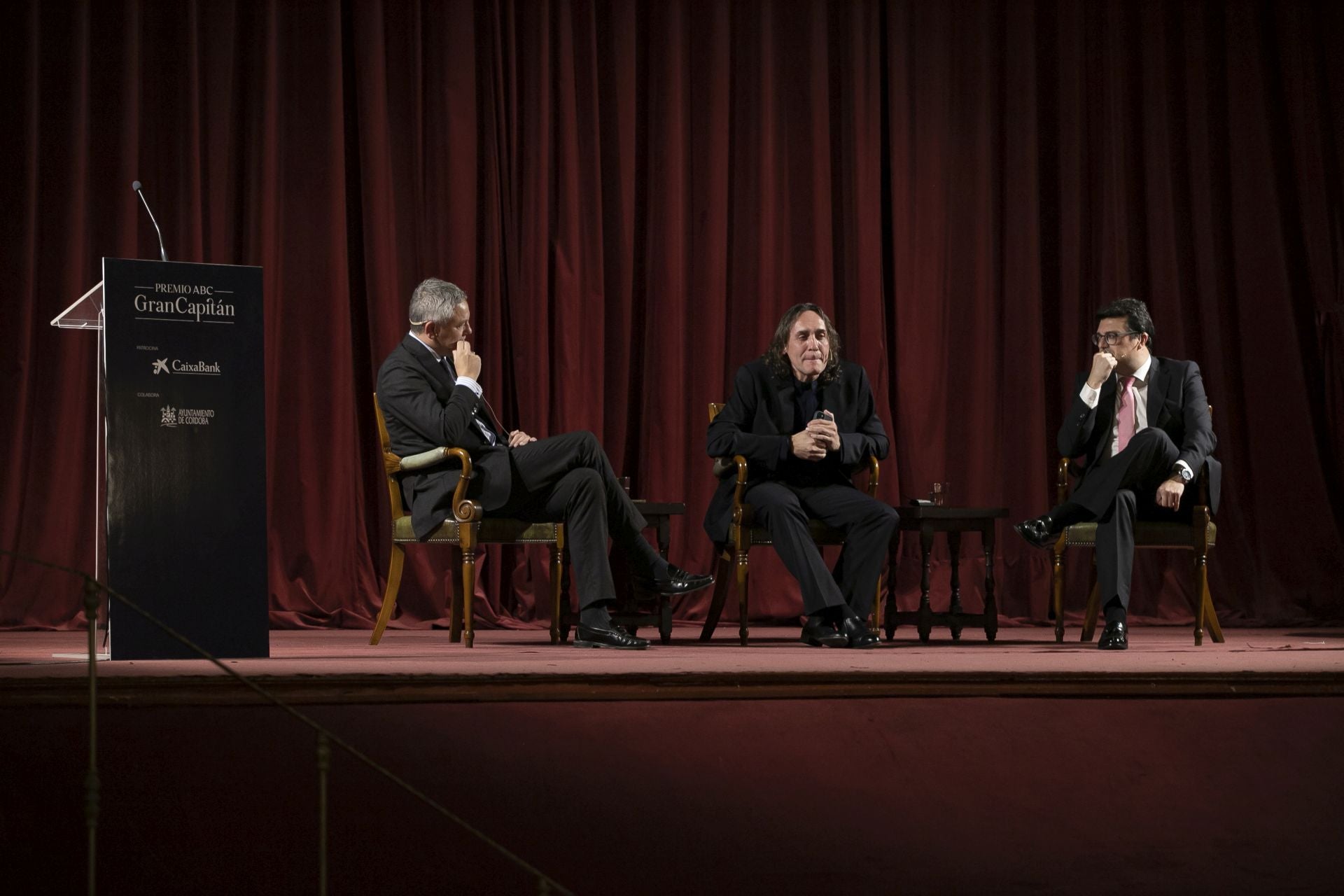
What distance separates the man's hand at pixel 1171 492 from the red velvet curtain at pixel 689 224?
160 cm

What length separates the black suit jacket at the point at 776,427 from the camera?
4400 mm

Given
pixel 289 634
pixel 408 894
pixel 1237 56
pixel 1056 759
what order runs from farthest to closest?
pixel 1237 56
pixel 289 634
pixel 1056 759
pixel 408 894

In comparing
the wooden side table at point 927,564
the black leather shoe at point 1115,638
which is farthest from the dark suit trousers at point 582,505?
the black leather shoe at point 1115,638

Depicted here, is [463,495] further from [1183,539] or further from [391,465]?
[1183,539]

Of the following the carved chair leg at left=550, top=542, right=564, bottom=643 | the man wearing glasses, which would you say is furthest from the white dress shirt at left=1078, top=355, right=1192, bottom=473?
the carved chair leg at left=550, top=542, right=564, bottom=643

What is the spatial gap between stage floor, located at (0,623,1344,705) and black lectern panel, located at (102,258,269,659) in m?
0.13

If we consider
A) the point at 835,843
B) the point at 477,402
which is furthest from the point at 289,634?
the point at 835,843

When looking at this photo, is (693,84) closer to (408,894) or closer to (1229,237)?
(1229,237)

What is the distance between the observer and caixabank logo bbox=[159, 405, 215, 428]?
3301 mm

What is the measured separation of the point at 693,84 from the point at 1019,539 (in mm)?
2329

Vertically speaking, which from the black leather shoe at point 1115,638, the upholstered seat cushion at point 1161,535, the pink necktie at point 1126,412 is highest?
the pink necktie at point 1126,412

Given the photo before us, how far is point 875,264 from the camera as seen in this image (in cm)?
579

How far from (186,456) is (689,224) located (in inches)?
113

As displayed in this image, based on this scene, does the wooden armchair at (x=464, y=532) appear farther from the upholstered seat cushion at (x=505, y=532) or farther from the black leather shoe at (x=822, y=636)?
the black leather shoe at (x=822, y=636)
